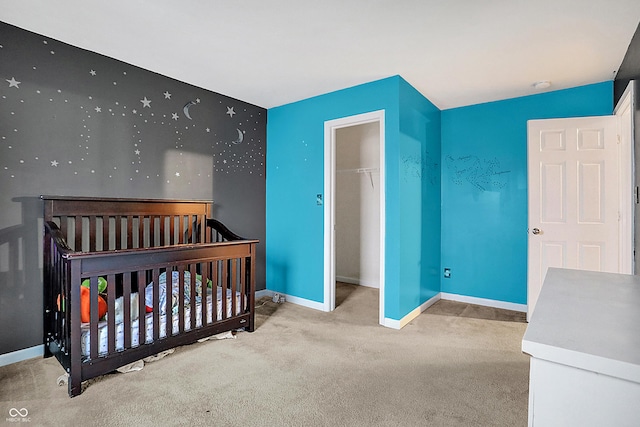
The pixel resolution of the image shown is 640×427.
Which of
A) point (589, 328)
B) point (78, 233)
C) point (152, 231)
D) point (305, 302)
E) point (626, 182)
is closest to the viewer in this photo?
point (589, 328)

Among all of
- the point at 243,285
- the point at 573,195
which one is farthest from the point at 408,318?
the point at 573,195

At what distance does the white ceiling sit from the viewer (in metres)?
1.99

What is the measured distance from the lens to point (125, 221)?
9.19ft

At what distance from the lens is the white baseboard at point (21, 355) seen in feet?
7.30

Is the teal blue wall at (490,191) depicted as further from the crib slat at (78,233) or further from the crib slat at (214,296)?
the crib slat at (78,233)

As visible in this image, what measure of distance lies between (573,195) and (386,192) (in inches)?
65.5

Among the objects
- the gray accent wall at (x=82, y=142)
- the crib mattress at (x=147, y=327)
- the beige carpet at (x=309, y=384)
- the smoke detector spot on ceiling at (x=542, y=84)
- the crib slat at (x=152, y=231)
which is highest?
the smoke detector spot on ceiling at (x=542, y=84)

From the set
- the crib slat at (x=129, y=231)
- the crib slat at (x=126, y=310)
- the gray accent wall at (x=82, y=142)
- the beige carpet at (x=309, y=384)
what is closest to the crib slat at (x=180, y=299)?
the beige carpet at (x=309, y=384)

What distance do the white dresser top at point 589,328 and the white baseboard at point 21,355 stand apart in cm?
301

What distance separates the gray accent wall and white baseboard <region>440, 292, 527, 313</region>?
2.63 meters

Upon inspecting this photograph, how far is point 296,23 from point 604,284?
2098 mm

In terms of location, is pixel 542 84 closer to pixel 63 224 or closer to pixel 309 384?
pixel 309 384

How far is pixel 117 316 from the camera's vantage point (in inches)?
85.1

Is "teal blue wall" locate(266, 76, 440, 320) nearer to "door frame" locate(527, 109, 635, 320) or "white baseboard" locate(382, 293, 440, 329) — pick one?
"white baseboard" locate(382, 293, 440, 329)
